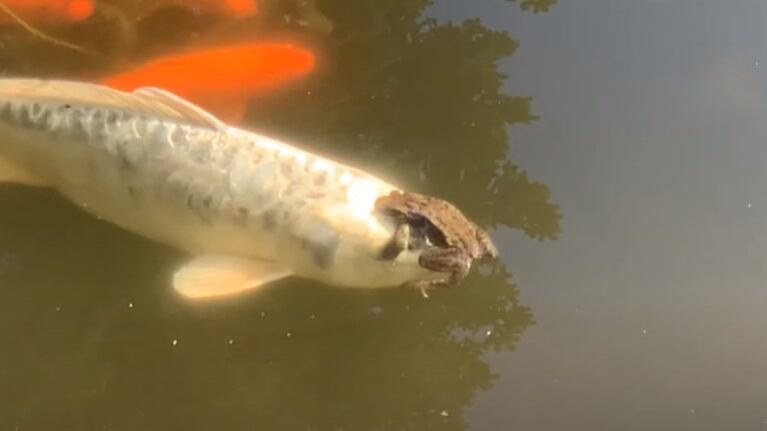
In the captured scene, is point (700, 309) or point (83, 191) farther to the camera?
point (700, 309)

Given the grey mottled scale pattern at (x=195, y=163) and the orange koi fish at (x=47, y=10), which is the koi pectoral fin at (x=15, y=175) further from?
the orange koi fish at (x=47, y=10)

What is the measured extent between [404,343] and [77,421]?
26.3 inches

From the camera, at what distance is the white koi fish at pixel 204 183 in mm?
1685

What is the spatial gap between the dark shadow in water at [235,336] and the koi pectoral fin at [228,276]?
18 cm

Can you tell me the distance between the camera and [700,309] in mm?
2127

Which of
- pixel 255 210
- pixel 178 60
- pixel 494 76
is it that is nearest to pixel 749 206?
pixel 494 76

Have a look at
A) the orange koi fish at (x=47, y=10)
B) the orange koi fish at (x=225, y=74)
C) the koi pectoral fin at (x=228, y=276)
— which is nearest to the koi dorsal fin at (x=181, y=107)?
the koi pectoral fin at (x=228, y=276)

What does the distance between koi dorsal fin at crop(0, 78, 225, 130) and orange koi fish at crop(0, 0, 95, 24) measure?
473 mm

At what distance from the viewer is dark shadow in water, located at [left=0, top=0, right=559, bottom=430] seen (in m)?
1.93

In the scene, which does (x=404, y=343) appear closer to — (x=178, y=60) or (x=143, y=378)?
(x=143, y=378)

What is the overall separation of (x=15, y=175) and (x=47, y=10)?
1.84ft

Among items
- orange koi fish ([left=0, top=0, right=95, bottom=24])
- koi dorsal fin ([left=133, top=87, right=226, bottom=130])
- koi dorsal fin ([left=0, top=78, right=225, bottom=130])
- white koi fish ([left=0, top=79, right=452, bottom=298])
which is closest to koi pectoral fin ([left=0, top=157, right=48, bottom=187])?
white koi fish ([left=0, top=79, right=452, bottom=298])

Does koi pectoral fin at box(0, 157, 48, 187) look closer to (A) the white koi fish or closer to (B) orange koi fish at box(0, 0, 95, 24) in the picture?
(A) the white koi fish

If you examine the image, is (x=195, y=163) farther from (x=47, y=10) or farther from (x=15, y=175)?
(x=47, y=10)
